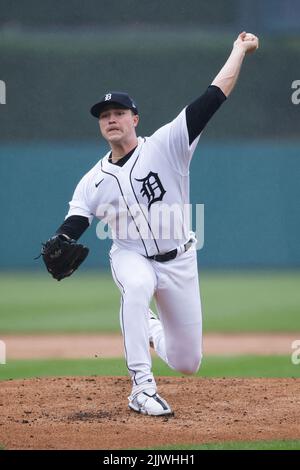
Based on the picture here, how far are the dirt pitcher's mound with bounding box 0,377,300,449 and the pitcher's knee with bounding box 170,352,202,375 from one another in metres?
0.15

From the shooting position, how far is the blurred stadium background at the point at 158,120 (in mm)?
12914

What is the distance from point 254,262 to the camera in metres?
13.1

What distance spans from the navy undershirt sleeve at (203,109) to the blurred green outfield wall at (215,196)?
9.04 metres

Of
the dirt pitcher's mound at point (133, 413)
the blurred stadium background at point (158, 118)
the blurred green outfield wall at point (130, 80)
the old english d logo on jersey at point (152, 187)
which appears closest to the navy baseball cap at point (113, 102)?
the old english d logo on jersey at point (152, 187)

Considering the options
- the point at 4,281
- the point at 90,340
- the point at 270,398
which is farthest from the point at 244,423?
the point at 4,281

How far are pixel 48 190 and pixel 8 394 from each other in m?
8.78

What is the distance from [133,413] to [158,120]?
917 cm

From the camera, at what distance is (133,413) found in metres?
3.95

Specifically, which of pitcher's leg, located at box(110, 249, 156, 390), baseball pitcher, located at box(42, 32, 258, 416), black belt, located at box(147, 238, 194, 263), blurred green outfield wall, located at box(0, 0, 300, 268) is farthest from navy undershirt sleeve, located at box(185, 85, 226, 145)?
blurred green outfield wall, located at box(0, 0, 300, 268)

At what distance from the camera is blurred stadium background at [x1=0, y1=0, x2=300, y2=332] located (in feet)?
42.4

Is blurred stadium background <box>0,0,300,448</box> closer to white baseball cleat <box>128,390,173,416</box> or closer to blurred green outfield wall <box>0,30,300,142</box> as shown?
blurred green outfield wall <box>0,30,300,142</box>
